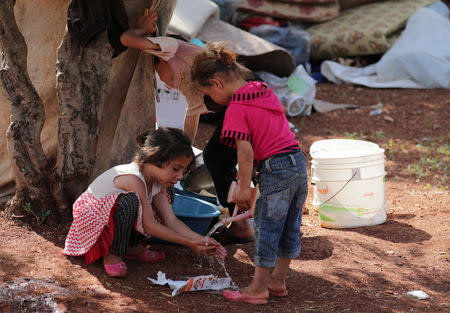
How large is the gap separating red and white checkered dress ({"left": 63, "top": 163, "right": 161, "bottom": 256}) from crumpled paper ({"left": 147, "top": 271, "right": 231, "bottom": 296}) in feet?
0.88

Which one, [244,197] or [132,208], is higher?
[244,197]

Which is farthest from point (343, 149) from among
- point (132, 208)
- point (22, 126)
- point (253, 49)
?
point (253, 49)

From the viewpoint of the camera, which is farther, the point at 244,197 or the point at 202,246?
the point at 202,246

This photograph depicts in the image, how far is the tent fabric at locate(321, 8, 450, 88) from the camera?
7801 millimetres

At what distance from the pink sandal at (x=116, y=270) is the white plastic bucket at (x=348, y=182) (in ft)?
5.23

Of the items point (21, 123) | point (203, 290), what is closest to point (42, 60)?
point (21, 123)

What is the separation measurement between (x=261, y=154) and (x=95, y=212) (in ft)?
3.00

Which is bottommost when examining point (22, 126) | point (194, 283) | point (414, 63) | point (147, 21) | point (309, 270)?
point (309, 270)

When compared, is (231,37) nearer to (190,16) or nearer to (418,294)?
(190,16)

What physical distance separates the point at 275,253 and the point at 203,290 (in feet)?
1.54

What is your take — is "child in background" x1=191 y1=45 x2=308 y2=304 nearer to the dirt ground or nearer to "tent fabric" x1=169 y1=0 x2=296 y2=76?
the dirt ground

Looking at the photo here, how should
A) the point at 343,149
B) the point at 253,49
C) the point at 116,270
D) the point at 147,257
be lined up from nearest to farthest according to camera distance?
the point at 116,270
the point at 147,257
the point at 343,149
the point at 253,49

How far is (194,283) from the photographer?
3.02 m

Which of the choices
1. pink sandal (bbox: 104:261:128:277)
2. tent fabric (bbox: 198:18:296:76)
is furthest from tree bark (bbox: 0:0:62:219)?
tent fabric (bbox: 198:18:296:76)
